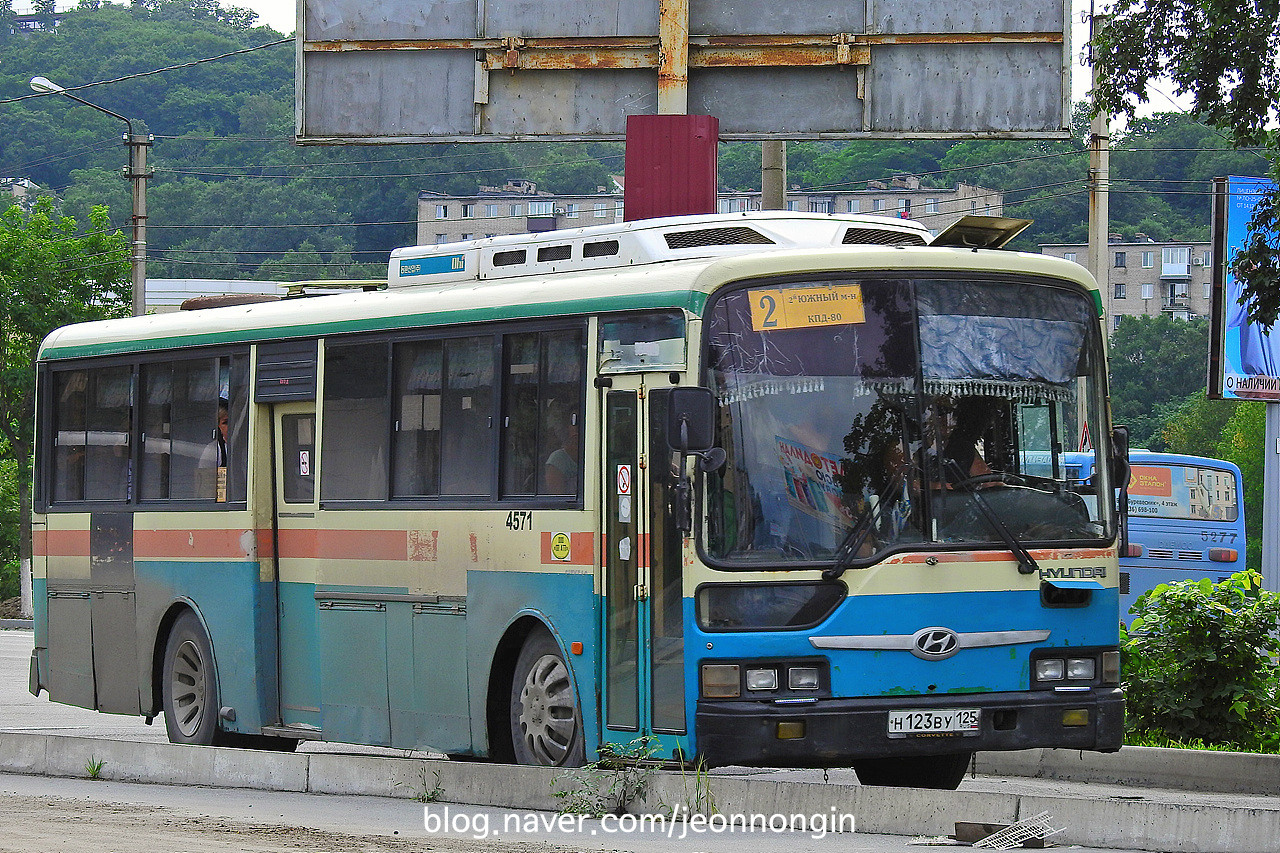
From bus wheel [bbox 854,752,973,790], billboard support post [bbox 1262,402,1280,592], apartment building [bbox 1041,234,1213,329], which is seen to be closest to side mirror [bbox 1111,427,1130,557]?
bus wheel [bbox 854,752,973,790]

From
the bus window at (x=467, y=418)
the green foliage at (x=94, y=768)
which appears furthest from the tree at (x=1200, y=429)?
the bus window at (x=467, y=418)

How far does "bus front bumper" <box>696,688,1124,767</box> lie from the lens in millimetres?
10023

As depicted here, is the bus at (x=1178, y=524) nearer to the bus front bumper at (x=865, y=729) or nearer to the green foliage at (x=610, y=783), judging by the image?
the bus front bumper at (x=865, y=729)

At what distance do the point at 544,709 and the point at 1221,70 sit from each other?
5.36 m

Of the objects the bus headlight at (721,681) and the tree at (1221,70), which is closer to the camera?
the bus headlight at (721,681)

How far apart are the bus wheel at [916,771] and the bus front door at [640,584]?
1658 millimetres

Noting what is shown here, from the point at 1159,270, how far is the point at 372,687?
138m

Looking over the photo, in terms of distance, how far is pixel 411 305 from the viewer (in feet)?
41.0

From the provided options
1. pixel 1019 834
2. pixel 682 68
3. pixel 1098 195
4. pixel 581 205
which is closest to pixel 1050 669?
pixel 1019 834


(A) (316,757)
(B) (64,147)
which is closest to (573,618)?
(A) (316,757)

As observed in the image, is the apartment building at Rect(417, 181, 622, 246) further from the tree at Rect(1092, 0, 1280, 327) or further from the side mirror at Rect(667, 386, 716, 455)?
the side mirror at Rect(667, 386, 716, 455)

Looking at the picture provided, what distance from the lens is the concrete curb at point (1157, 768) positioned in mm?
12047

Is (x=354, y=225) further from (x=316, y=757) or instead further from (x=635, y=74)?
(x=316, y=757)

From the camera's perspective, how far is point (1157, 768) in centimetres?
1244
